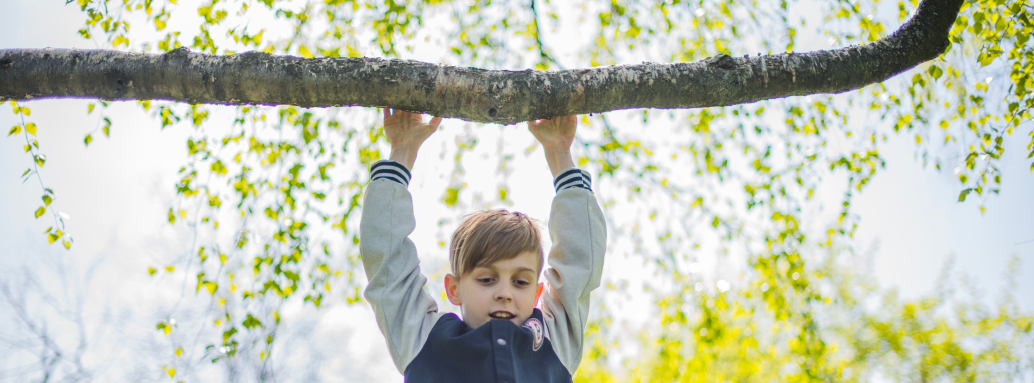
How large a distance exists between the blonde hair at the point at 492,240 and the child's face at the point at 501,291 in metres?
0.02

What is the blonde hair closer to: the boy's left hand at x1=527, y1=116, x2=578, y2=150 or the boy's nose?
the boy's nose

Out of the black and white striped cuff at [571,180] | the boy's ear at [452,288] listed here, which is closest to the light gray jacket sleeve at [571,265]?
the black and white striped cuff at [571,180]

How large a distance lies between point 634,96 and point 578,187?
14.7 inches

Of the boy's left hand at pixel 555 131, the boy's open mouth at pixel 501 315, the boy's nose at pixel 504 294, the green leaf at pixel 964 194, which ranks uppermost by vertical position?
the boy's left hand at pixel 555 131

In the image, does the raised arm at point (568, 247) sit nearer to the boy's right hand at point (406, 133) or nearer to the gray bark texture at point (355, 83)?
the gray bark texture at point (355, 83)

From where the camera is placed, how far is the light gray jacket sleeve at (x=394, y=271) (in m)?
1.48

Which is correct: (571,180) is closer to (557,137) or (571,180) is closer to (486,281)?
(557,137)

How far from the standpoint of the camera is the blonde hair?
5.12 ft

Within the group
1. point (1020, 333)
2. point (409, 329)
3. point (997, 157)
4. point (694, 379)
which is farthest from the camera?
point (1020, 333)

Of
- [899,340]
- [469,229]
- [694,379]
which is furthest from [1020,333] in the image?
[469,229]

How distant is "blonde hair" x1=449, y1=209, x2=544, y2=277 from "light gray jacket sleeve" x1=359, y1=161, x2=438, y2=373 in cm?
16

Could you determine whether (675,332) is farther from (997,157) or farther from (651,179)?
(997,157)

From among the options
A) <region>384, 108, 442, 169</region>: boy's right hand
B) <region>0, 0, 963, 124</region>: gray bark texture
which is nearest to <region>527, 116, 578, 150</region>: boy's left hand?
<region>0, 0, 963, 124</region>: gray bark texture

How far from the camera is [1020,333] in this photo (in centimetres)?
1265
